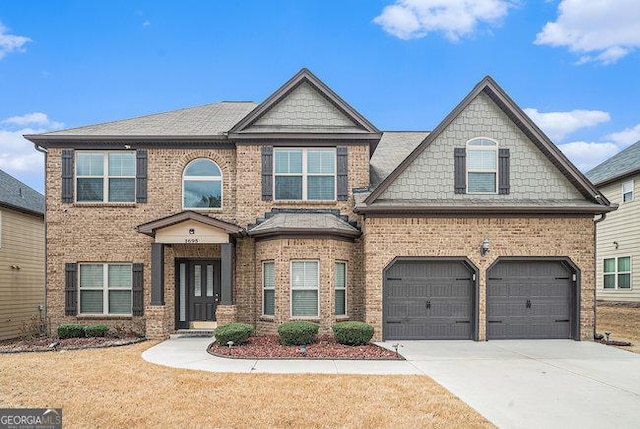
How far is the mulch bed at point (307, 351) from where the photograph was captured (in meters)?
11.9

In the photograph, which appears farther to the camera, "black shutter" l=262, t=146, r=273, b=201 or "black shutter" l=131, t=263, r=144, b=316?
Answer: "black shutter" l=131, t=263, r=144, b=316

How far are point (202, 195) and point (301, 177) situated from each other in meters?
3.22

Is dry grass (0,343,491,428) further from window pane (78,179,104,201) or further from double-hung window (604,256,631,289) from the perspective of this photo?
double-hung window (604,256,631,289)

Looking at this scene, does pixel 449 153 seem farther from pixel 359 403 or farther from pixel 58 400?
pixel 58 400

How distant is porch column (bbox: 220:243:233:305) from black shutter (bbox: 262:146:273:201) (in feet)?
6.57

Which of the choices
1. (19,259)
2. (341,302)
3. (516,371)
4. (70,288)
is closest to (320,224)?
(341,302)

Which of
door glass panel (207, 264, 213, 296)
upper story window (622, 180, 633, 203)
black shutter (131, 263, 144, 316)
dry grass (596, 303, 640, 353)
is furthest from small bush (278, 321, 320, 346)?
upper story window (622, 180, 633, 203)

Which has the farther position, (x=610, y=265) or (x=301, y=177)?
(x=610, y=265)

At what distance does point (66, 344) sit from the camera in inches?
549

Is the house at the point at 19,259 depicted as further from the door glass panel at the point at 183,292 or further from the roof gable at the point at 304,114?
the roof gable at the point at 304,114

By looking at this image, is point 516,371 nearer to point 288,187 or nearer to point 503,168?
point 503,168

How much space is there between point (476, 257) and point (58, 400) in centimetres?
1106

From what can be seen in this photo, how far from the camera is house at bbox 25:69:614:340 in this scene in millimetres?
14719

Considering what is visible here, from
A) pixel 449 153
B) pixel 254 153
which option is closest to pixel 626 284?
pixel 449 153
